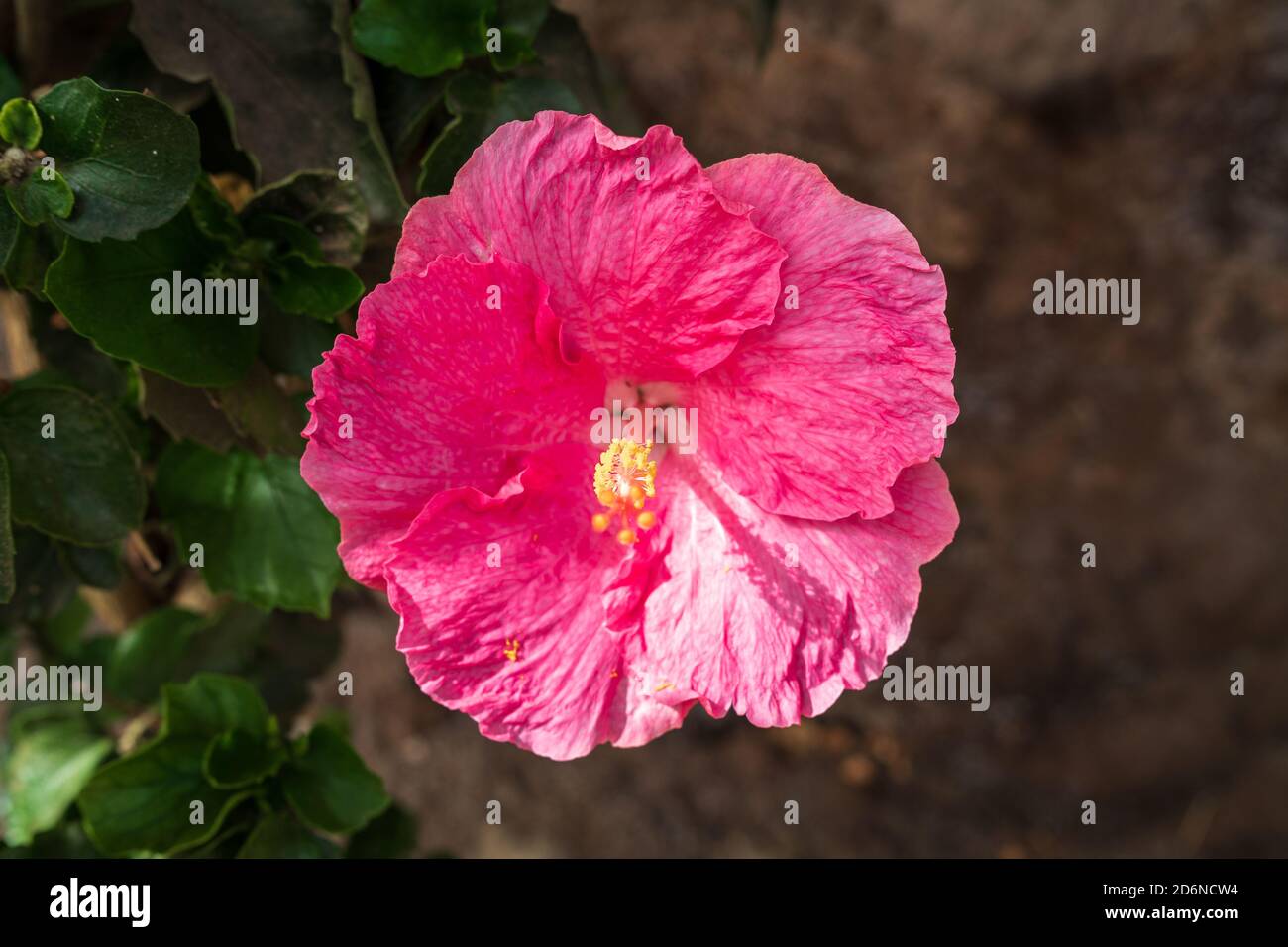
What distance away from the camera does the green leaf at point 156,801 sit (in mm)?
1267

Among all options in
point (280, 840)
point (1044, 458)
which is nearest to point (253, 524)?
point (280, 840)

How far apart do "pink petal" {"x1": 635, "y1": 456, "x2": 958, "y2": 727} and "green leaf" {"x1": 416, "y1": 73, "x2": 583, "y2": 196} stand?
462 millimetres

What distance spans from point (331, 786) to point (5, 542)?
0.51 meters

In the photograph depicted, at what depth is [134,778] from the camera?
1.30 metres

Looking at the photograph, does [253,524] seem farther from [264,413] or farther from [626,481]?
[626,481]

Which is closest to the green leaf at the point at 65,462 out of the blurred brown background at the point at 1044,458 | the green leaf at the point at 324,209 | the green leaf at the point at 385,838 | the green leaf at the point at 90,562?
the green leaf at the point at 90,562

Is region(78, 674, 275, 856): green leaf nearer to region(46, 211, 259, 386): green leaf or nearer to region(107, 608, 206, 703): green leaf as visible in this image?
region(107, 608, 206, 703): green leaf

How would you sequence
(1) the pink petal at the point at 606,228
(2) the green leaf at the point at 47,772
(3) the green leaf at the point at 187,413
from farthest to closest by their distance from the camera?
(2) the green leaf at the point at 47,772 → (3) the green leaf at the point at 187,413 → (1) the pink petal at the point at 606,228

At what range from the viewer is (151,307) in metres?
1.07

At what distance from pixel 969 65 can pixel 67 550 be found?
232 cm

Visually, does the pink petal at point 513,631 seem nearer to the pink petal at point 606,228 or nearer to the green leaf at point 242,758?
the pink petal at point 606,228

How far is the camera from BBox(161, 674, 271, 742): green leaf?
1.35m

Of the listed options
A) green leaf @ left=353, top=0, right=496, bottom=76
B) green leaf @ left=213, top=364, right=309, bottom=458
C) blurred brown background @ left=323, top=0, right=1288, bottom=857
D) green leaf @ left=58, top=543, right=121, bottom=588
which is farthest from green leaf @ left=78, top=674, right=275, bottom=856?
blurred brown background @ left=323, top=0, right=1288, bottom=857

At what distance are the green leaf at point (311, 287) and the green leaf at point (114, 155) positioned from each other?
149 mm
